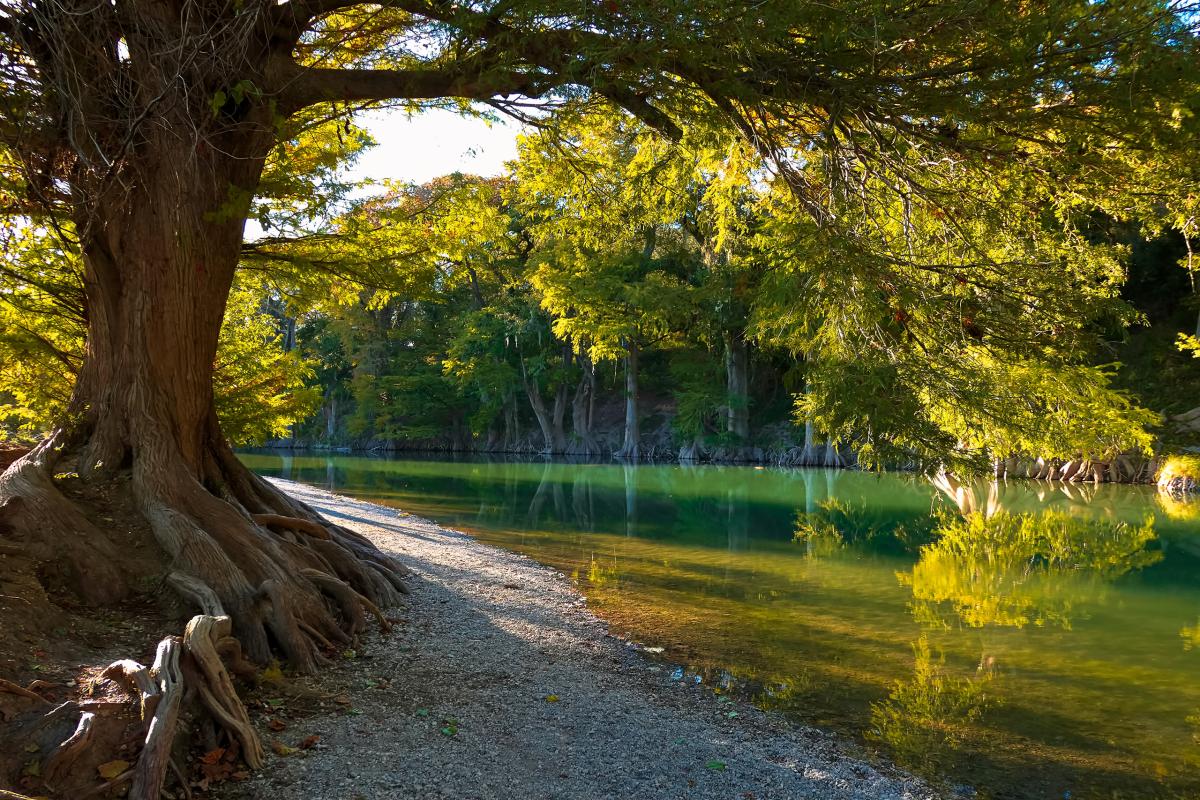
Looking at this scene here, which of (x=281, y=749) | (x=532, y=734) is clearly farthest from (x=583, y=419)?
(x=281, y=749)

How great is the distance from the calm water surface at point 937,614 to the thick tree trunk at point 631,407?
62.9ft

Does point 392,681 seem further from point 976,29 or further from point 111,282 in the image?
point 976,29

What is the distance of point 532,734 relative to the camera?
4.88m

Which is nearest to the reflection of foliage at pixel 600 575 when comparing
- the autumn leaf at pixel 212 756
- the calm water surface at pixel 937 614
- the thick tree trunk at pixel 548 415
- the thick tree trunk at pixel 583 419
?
the calm water surface at pixel 937 614

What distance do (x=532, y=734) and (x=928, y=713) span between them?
3.00 meters

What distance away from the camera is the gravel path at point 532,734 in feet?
13.5

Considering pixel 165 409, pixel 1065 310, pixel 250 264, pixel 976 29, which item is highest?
pixel 976 29

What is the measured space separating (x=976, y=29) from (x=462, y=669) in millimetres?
5567

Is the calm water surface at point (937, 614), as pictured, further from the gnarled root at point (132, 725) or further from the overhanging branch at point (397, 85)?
the overhanging branch at point (397, 85)

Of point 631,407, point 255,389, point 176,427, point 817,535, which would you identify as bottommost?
point 817,535

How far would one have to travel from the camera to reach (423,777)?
4.09m

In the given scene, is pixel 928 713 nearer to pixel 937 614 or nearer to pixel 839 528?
pixel 937 614

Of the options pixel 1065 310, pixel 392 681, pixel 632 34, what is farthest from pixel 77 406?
pixel 1065 310

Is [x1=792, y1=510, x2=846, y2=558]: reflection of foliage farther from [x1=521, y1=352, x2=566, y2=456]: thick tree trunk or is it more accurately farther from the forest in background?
[x1=521, y1=352, x2=566, y2=456]: thick tree trunk
